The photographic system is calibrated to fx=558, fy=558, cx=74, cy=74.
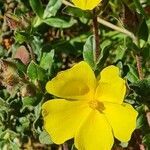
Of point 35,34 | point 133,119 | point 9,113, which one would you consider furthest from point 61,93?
point 35,34

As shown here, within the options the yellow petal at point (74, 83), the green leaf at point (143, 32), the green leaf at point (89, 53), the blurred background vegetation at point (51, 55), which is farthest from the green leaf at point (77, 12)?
the yellow petal at point (74, 83)

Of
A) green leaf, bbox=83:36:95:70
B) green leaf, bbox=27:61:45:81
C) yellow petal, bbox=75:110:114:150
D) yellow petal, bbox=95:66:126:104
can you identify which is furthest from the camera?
green leaf, bbox=83:36:95:70

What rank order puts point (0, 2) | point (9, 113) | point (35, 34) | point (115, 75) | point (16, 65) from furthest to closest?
1. point (0, 2)
2. point (35, 34)
3. point (9, 113)
4. point (16, 65)
5. point (115, 75)

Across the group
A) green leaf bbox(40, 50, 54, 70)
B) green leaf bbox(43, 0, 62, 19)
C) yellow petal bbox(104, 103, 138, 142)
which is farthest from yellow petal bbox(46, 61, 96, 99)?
green leaf bbox(43, 0, 62, 19)

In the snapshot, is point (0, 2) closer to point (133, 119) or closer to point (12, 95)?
point (12, 95)

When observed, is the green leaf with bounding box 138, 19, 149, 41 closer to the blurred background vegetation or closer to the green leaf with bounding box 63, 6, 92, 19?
the blurred background vegetation

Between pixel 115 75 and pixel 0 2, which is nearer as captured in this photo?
pixel 115 75

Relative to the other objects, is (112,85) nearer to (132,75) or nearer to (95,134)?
(95,134)
